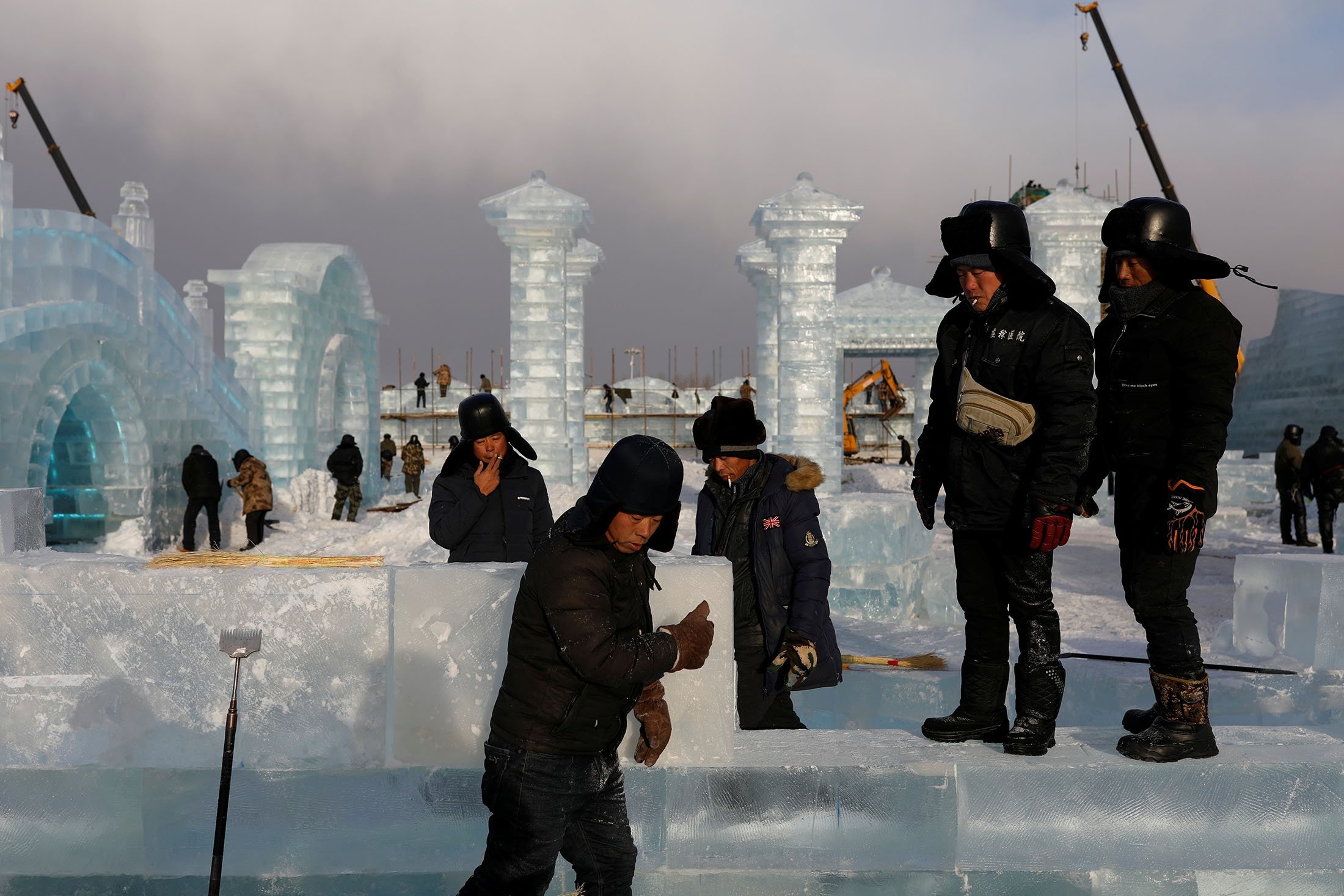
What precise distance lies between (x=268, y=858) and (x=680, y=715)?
1277 mm

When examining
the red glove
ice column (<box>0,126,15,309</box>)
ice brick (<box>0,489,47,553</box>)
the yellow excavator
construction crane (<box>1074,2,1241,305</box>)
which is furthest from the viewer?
the yellow excavator

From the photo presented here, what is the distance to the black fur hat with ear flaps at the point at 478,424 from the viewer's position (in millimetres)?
4316

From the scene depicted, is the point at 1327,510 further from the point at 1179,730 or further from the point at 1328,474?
the point at 1179,730

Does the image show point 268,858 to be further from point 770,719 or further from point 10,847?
point 770,719

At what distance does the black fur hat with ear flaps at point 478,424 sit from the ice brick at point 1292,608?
3493 millimetres

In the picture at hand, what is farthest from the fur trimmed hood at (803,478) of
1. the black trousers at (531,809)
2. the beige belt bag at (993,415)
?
the black trousers at (531,809)

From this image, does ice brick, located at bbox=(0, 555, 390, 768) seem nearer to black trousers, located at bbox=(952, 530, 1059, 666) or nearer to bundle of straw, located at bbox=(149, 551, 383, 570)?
bundle of straw, located at bbox=(149, 551, 383, 570)

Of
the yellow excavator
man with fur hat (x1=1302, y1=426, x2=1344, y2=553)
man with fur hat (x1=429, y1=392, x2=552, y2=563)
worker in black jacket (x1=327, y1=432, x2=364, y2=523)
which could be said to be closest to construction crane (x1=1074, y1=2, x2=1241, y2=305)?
the yellow excavator

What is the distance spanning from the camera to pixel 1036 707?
10.3 feet

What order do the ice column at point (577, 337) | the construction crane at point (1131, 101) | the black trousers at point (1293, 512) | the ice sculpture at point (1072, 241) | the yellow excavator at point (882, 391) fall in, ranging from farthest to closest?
the yellow excavator at point (882, 391), the construction crane at point (1131, 101), the ice column at point (577, 337), the ice sculpture at point (1072, 241), the black trousers at point (1293, 512)

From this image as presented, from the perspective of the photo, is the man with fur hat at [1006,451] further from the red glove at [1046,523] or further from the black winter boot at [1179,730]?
the black winter boot at [1179,730]

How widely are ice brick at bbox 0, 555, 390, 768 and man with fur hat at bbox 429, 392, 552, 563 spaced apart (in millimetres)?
1134

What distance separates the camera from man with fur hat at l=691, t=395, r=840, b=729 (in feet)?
12.1

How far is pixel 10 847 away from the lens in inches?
124
